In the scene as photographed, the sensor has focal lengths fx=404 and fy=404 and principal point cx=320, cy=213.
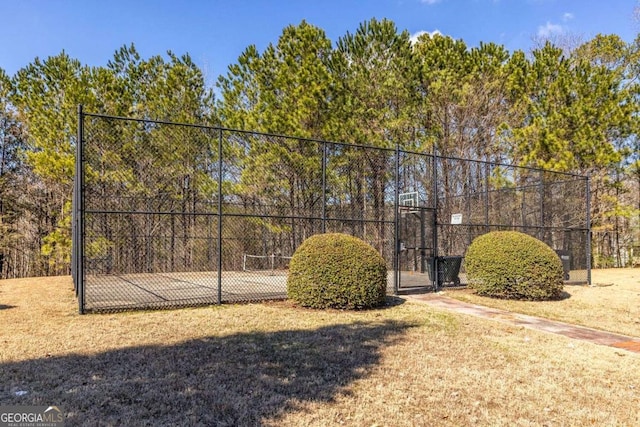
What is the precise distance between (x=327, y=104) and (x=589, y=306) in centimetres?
954

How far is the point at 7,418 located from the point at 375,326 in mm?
3660

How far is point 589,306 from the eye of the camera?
22.8 feet

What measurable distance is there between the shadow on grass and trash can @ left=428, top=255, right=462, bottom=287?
4523 millimetres

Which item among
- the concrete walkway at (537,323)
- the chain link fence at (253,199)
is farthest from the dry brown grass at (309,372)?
the chain link fence at (253,199)

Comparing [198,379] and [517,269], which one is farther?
[517,269]

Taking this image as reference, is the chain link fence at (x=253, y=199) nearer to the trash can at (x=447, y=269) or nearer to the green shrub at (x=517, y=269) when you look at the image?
the trash can at (x=447, y=269)

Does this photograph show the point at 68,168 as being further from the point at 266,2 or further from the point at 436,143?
the point at 436,143

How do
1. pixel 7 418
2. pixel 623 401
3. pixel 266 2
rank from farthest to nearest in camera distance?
pixel 266 2, pixel 623 401, pixel 7 418

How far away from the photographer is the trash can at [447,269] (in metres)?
8.56

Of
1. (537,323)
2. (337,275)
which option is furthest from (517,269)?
(337,275)

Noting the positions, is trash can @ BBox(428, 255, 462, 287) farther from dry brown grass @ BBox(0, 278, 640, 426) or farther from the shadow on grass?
the shadow on grass

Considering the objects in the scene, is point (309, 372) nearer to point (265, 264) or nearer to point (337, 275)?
point (337, 275)

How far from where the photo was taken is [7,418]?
2.35m

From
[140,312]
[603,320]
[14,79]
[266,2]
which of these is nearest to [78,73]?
[14,79]
